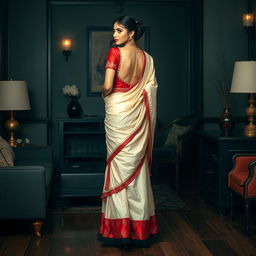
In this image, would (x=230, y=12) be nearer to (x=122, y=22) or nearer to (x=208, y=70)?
(x=208, y=70)

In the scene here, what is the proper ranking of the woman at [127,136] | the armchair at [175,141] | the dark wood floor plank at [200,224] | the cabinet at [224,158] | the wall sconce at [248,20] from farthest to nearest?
the wall sconce at [248,20], the armchair at [175,141], the cabinet at [224,158], the dark wood floor plank at [200,224], the woman at [127,136]

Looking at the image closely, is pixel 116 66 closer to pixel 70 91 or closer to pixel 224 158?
pixel 224 158

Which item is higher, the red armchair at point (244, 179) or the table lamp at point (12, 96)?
the table lamp at point (12, 96)

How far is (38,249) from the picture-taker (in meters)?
3.66

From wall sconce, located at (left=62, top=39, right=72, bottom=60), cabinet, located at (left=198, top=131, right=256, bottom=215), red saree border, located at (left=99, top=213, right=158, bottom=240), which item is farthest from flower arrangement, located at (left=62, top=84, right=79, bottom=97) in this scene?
red saree border, located at (left=99, top=213, right=158, bottom=240)

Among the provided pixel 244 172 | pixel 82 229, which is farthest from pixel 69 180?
pixel 244 172

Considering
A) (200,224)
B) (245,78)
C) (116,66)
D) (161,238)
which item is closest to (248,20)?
(245,78)

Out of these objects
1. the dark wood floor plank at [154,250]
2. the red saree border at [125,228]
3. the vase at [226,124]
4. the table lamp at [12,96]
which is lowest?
the dark wood floor plank at [154,250]

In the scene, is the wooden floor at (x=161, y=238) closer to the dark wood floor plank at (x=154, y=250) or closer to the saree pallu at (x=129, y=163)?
the dark wood floor plank at (x=154, y=250)

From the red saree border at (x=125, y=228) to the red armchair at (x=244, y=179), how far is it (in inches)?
35.9

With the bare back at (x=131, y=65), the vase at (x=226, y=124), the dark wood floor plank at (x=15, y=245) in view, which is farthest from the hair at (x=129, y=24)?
the dark wood floor plank at (x=15, y=245)

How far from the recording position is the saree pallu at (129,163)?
3652 millimetres

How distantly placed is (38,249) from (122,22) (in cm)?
181

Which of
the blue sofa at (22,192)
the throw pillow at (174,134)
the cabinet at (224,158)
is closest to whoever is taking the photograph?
the blue sofa at (22,192)
